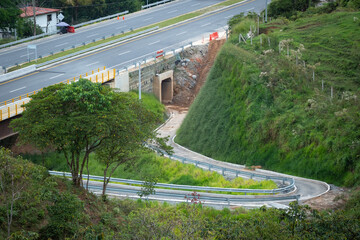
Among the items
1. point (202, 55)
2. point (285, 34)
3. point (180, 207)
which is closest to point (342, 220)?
point (180, 207)

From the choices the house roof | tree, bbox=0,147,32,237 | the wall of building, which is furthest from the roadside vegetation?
tree, bbox=0,147,32,237

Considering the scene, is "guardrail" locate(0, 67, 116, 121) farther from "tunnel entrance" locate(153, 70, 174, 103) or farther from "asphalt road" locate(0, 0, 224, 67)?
"tunnel entrance" locate(153, 70, 174, 103)

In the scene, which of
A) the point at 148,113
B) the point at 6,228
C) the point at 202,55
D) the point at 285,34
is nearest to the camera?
the point at 6,228

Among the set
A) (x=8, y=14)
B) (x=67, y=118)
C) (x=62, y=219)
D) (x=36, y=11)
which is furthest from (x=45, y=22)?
(x=62, y=219)

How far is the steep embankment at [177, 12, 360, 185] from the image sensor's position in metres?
33.8

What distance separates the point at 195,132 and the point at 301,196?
16548 millimetres

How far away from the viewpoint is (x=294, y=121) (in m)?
37.1

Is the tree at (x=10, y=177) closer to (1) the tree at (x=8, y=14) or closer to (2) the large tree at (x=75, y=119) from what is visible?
(2) the large tree at (x=75, y=119)

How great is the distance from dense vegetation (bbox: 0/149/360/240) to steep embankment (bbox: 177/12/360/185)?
11.6m

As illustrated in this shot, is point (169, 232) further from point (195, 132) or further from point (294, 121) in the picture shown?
point (195, 132)

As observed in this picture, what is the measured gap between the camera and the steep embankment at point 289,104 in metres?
33.8

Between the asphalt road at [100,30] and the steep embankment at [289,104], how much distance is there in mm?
19352

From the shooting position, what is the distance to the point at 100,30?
65188mm

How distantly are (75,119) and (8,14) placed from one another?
40.4m
